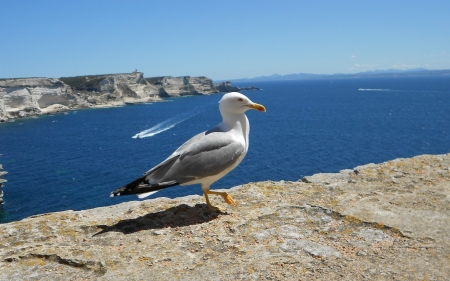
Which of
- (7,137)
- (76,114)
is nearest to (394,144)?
(7,137)

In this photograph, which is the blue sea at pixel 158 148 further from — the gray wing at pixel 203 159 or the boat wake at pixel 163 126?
the gray wing at pixel 203 159

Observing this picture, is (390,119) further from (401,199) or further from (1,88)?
(1,88)

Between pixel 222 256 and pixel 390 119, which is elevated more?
pixel 222 256

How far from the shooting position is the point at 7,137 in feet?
222

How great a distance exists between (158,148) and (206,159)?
50.2 meters

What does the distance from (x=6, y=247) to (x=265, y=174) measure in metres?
35.1

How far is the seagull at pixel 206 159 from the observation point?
4785 mm

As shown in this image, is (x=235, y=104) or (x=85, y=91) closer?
(x=235, y=104)

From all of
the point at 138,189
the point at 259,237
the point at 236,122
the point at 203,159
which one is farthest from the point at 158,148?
the point at 259,237

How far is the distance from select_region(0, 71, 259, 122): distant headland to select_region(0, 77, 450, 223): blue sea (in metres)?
7.03

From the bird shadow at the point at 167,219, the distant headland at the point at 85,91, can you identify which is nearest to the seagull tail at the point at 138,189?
the bird shadow at the point at 167,219

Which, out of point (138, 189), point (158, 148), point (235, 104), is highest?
point (235, 104)

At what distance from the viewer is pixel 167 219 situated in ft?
16.0

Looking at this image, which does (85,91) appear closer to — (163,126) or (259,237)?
(163,126)
